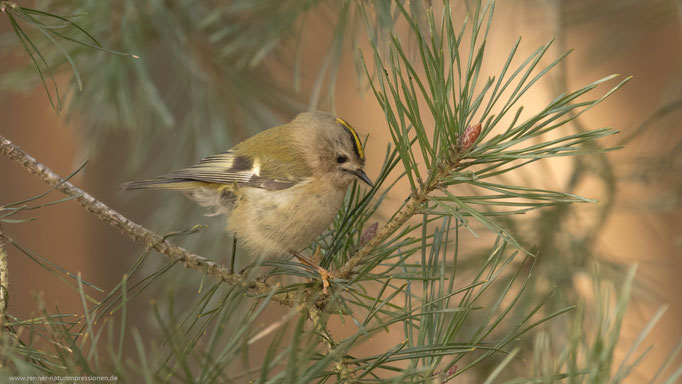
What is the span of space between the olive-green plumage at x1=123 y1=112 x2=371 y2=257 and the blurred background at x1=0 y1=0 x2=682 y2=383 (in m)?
0.09

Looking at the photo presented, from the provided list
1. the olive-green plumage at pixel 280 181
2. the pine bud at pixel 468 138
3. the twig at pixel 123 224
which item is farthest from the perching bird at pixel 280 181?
the pine bud at pixel 468 138

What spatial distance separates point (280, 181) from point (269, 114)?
27 centimetres

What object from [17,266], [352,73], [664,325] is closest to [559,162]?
[664,325]

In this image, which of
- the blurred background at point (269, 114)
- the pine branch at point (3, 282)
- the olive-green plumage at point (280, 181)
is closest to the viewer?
the pine branch at point (3, 282)

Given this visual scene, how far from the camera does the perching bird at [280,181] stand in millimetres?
1017

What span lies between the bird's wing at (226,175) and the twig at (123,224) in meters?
0.41

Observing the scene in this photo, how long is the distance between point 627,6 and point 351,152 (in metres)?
0.74

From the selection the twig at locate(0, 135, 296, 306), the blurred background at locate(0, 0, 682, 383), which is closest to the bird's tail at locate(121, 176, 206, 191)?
the blurred background at locate(0, 0, 682, 383)

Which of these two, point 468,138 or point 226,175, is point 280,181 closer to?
point 226,175

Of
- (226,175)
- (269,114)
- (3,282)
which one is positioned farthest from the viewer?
(269,114)

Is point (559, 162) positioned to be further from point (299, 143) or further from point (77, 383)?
point (77, 383)

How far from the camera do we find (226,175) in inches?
43.7

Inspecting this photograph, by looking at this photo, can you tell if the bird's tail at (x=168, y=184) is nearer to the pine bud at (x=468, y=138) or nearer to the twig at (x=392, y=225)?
the twig at (x=392, y=225)

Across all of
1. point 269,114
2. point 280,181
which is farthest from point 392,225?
point 269,114
